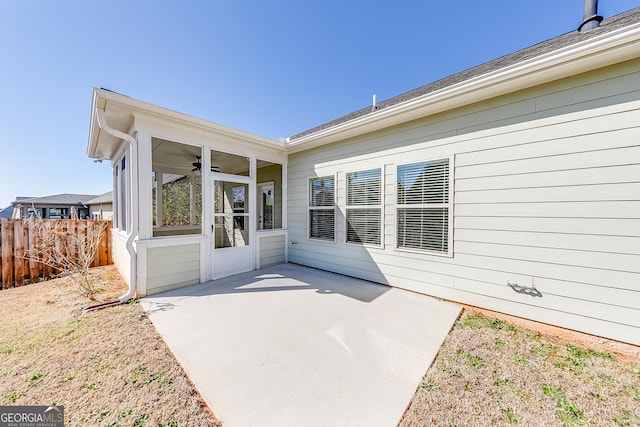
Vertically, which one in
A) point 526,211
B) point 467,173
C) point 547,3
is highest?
point 547,3

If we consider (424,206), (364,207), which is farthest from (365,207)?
(424,206)

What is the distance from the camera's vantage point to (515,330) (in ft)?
8.63

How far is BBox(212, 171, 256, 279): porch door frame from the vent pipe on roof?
618 cm

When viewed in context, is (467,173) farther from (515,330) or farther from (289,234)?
(289,234)

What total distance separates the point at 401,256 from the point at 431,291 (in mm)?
707

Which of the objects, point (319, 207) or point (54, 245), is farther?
point (319, 207)

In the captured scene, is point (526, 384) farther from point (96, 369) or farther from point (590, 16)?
point (590, 16)

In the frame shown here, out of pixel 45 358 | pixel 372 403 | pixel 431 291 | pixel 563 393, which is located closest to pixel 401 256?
pixel 431 291

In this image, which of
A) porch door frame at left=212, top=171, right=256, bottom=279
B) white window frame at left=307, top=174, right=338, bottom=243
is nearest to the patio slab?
porch door frame at left=212, top=171, right=256, bottom=279

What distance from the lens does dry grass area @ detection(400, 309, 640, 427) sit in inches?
58.7

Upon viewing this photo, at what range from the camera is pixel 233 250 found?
15.8 feet

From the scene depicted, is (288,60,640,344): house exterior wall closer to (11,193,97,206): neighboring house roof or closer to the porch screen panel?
the porch screen panel

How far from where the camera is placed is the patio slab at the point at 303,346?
1578mm

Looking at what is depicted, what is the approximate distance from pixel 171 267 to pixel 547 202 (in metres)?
5.60
